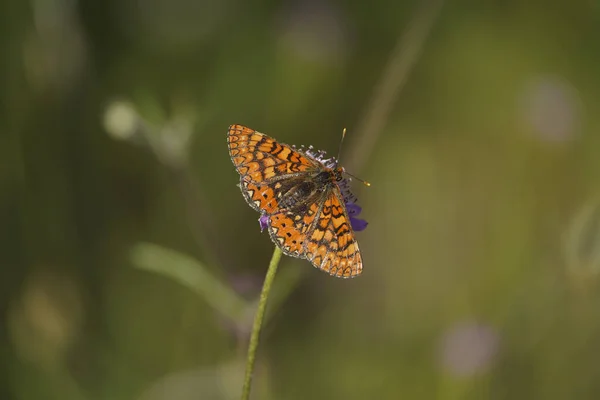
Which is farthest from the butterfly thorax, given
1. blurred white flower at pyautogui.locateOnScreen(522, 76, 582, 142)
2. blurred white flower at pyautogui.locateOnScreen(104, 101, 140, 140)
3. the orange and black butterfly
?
blurred white flower at pyautogui.locateOnScreen(522, 76, 582, 142)

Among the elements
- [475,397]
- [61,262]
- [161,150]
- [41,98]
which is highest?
[161,150]

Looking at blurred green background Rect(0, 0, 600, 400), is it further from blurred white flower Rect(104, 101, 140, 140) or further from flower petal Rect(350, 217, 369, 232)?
flower petal Rect(350, 217, 369, 232)

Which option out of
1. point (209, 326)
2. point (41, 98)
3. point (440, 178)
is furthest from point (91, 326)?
point (440, 178)

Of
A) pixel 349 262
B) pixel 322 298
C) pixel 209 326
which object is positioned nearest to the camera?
pixel 349 262

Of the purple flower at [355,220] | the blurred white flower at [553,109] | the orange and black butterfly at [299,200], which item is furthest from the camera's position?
the blurred white flower at [553,109]

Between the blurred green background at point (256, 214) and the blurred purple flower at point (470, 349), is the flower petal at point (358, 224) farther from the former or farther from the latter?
the blurred purple flower at point (470, 349)

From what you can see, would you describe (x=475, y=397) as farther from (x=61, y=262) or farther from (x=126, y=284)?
(x=61, y=262)

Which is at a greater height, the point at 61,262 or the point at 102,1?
the point at 102,1

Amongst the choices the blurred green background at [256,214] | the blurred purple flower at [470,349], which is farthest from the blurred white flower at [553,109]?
the blurred purple flower at [470,349]
